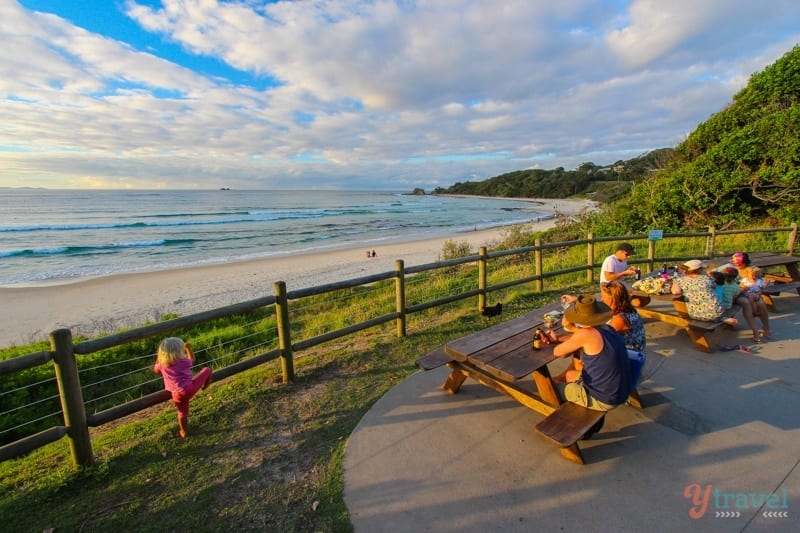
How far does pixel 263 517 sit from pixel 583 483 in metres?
2.12

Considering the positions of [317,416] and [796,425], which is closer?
[796,425]

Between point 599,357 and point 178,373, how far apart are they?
332 cm

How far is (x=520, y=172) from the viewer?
124125mm

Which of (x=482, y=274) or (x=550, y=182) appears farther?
(x=550, y=182)

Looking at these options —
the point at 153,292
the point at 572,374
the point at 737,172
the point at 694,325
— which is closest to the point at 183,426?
the point at 572,374

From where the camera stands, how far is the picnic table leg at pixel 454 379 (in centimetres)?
373

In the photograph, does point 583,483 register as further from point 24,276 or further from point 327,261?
point 24,276

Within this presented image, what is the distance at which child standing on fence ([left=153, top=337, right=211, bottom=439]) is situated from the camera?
331 cm

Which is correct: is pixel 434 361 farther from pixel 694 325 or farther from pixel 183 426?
pixel 694 325

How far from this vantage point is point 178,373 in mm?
3328

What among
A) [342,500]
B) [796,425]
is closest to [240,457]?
[342,500]

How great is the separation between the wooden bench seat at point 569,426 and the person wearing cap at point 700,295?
2.65m

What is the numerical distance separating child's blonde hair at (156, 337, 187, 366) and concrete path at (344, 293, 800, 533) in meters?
1.64

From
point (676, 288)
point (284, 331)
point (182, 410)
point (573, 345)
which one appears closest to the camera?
point (573, 345)
